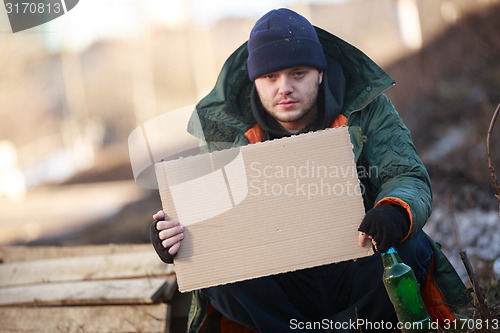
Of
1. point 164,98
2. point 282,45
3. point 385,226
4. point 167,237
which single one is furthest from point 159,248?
point 164,98

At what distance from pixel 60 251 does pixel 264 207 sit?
7.26ft

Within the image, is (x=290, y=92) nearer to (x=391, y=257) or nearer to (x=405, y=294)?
(x=391, y=257)

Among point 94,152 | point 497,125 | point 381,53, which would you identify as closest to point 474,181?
point 497,125

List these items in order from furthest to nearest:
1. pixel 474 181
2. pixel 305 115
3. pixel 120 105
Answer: pixel 120 105, pixel 474 181, pixel 305 115

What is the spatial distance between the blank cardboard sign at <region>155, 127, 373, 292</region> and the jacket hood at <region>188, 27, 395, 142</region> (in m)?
0.54

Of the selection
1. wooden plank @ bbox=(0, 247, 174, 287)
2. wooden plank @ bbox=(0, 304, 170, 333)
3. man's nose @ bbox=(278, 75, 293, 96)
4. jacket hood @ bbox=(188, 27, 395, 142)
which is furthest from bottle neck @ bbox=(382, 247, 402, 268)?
wooden plank @ bbox=(0, 247, 174, 287)

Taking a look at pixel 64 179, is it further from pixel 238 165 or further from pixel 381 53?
pixel 238 165

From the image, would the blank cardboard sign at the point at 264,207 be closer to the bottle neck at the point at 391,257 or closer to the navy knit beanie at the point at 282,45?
the bottle neck at the point at 391,257

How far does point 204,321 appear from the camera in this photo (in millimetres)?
2113

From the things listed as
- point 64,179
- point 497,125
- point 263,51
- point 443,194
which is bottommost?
point 64,179

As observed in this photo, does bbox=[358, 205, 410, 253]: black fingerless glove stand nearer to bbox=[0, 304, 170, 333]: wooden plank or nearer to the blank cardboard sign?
the blank cardboard sign

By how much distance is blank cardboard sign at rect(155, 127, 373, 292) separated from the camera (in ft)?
Answer: 5.70

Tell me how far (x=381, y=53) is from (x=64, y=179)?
39.4 feet

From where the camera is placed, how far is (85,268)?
3.04 meters
